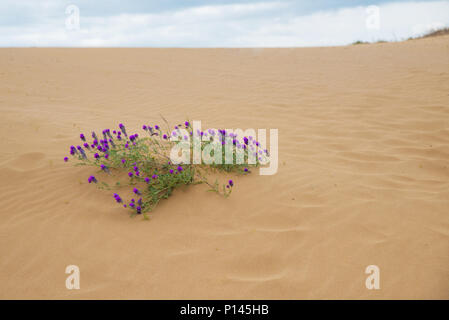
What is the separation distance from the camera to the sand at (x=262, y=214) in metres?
2.29


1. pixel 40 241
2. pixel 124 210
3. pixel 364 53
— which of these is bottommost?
pixel 40 241

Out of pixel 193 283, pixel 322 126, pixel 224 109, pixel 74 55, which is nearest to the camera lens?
pixel 193 283

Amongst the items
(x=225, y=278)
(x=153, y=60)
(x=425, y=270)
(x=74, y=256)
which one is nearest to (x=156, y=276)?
(x=225, y=278)

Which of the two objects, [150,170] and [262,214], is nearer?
[262,214]

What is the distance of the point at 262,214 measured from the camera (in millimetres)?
2924

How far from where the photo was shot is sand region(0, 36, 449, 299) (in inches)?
90.0

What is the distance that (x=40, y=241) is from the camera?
8.96ft

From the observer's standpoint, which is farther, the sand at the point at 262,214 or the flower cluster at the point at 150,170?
the flower cluster at the point at 150,170

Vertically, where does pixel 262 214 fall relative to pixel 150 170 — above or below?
below

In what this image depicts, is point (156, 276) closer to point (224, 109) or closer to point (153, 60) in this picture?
point (224, 109)

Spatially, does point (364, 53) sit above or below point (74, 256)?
above

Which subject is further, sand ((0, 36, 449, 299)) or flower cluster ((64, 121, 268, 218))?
flower cluster ((64, 121, 268, 218))

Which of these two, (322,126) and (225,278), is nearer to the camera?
(225,278)

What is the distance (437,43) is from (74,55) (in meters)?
14.7
